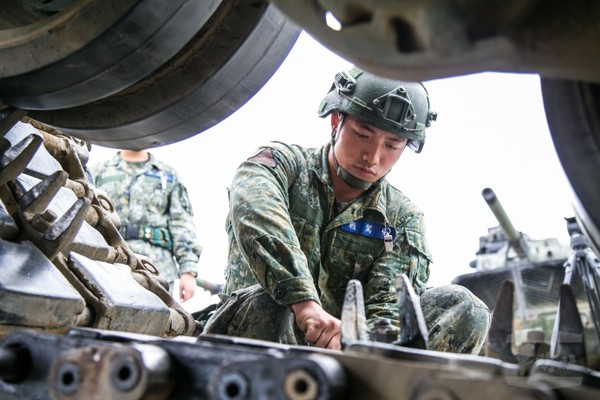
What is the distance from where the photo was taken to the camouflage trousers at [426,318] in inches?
124

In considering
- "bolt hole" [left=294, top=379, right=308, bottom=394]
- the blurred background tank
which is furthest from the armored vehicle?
the blurred background tank

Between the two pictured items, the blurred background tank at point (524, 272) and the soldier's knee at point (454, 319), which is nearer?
the soldier's knee at point (454, 319)

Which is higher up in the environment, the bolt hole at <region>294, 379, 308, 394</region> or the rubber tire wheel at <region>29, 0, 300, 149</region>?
the rubber tire wheel at <region>29, 0, 300, 149</region>

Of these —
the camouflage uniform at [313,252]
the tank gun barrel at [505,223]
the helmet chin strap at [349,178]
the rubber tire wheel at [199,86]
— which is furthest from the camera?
the tank gun barrel at [505,223]

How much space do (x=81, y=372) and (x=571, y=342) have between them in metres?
0.89

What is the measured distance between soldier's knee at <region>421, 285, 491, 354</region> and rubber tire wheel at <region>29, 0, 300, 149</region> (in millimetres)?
1350

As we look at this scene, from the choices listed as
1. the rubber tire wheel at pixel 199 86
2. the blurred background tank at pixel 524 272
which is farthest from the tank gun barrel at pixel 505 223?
the rubber tire wheel at pixel 199 86

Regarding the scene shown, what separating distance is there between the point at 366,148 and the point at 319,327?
98cm

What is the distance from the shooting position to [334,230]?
11.5ft

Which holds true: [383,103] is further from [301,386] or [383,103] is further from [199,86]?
[301,386]

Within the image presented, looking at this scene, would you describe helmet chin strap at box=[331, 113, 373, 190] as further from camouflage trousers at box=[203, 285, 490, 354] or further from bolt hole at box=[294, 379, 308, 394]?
bolt hole at box=[294, 379, 308, 394]

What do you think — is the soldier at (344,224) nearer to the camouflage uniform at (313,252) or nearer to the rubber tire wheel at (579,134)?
the camouflage uniform at (313,252)

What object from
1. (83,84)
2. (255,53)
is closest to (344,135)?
(255,53)

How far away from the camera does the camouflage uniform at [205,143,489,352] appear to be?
2.99 metres
